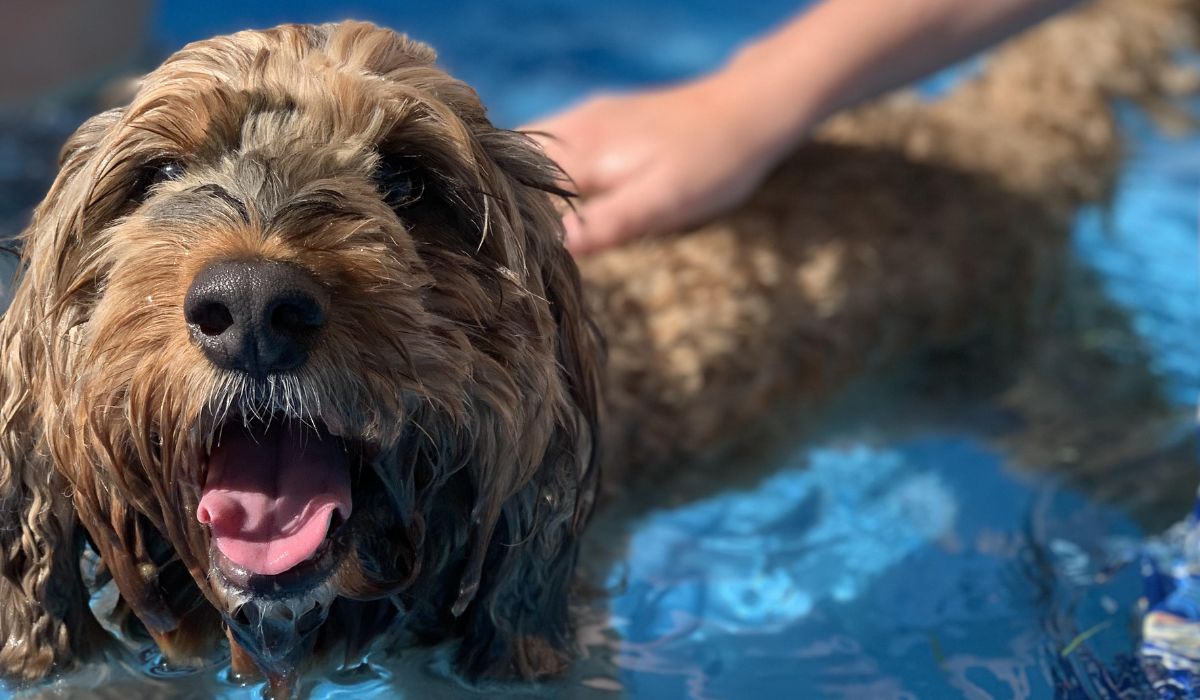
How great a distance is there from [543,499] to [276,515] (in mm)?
602

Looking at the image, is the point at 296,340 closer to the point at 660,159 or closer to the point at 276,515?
the point at 276,515

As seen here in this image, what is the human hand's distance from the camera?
4.07 m

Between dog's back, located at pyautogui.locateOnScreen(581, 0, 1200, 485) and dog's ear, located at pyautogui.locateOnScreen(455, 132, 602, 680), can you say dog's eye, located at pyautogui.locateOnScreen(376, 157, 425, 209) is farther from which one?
dog's back, located at pyautogui.locateOnScreen(581, 0, 1200, 485)

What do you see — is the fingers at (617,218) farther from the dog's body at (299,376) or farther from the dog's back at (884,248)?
the dog's body at (299,376)

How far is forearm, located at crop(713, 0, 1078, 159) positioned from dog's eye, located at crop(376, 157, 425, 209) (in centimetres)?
205

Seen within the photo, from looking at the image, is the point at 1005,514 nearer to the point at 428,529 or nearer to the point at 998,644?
the point at 998,644

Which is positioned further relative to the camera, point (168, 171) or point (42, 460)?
point (42, 460)

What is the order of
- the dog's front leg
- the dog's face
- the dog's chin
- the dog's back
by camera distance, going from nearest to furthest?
the dog's face → the dog's chin → the dog's front leg → the dog's back

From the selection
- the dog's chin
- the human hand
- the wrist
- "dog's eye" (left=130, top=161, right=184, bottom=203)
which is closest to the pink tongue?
the dog's chin

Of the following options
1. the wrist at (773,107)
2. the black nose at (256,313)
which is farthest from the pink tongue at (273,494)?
the wrist at (773,107)

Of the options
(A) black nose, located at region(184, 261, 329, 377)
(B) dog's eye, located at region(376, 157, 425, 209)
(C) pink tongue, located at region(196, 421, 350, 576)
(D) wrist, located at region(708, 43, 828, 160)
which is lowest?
(C) pink tongue, located at region(196, 421, 350, 576)

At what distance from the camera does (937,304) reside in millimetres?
4543

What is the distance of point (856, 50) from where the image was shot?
13.9 ft

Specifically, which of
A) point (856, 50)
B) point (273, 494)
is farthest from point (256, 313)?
point (856, 50)
